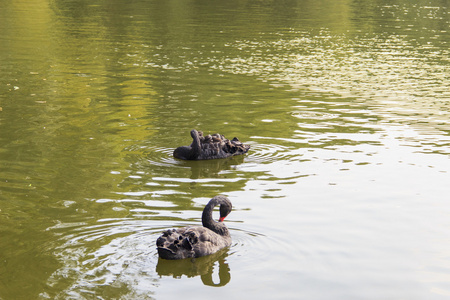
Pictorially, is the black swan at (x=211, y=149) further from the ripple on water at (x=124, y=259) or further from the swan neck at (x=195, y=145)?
the ripple on water at (x=124, y=259)

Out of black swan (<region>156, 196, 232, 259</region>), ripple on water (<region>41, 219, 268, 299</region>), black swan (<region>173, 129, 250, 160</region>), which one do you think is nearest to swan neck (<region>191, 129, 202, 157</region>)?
black swan (<region>173, 129, 250, 160</region>)

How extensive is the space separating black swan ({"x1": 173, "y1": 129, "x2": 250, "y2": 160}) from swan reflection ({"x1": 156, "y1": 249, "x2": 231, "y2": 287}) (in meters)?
5.80

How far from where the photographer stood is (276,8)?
6350cm

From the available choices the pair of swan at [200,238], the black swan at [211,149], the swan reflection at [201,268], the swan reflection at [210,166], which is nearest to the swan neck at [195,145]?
the black swan at [211,149]

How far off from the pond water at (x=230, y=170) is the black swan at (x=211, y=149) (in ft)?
0.68

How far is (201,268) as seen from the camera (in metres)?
10.5

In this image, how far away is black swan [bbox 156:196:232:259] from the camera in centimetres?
1019

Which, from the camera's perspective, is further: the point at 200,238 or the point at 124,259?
the point at 200,238

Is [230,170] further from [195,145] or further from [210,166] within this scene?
[195,145]

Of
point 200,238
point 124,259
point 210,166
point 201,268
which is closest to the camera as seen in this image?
point 124,259

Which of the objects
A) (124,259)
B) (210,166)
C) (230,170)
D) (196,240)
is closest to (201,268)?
(196,240)

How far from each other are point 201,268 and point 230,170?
579 centimetres

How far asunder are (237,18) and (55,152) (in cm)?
3846

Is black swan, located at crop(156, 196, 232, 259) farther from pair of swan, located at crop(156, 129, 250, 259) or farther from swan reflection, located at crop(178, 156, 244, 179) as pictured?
swan reflection, located at crop(178, 156, 244, 179)
